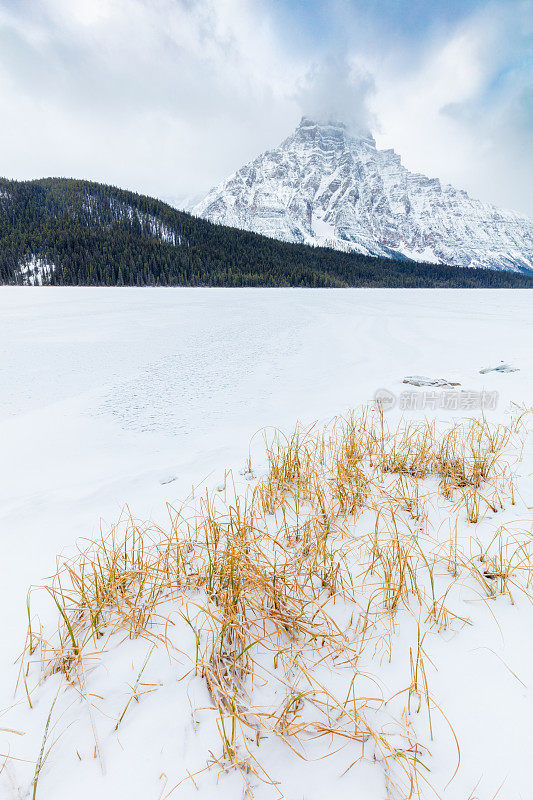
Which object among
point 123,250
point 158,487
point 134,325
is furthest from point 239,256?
point 158,487

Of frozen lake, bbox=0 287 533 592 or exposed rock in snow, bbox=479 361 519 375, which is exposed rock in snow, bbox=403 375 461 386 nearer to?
frozen lake, bbox=0 287 533 592

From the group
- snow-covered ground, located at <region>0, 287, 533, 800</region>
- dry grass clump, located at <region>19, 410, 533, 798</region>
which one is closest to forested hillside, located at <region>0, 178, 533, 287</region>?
snow-covered ground, located at <region>0, 287, 533, 800</region>

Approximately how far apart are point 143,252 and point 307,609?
77952 millimetres

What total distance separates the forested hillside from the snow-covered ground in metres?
54.1

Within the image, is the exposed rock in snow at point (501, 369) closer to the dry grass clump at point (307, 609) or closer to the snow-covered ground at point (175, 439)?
the snow-covered ground at point (175, 439)

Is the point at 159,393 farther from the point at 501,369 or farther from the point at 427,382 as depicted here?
the point at 501,369

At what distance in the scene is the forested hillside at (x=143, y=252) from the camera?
61.3 meters

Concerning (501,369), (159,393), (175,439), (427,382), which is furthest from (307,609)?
(501,369)

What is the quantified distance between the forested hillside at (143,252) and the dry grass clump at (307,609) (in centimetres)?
6217

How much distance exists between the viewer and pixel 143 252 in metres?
68.2

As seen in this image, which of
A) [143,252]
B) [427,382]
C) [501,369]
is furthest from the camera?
[143,252]

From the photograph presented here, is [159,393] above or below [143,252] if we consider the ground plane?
below

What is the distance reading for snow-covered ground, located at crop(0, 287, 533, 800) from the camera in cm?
105

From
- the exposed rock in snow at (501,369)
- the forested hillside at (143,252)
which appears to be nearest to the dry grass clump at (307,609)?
the exposed rock in snow at (501,369)
